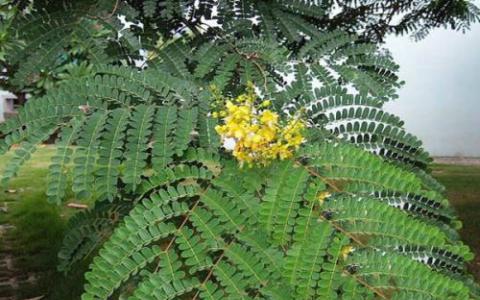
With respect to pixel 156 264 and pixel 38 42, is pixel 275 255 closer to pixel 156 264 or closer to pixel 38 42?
pixel 156 264

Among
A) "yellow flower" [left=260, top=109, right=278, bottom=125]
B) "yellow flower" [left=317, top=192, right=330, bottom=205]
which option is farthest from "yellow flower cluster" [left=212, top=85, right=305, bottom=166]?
"yellow flower" [left=317, top=192, right=330, bottom=205]

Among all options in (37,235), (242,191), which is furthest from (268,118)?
(37,235)

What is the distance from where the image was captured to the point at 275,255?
3.95 feet

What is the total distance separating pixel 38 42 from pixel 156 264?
1.08m

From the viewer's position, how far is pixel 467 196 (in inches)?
247

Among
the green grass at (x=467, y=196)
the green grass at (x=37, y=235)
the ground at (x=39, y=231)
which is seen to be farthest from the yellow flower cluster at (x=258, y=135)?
the green grass at (x=467, y=196)

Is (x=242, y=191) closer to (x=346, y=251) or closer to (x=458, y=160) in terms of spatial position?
(x=346, y=251)

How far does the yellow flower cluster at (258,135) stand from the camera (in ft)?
4.39

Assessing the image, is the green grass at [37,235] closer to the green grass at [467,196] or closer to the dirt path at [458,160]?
the green grass at [467,196]

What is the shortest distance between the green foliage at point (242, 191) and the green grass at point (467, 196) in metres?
3.24

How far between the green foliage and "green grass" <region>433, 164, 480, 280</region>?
3236mm

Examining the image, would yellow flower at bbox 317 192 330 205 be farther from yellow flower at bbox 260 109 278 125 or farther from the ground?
the ground

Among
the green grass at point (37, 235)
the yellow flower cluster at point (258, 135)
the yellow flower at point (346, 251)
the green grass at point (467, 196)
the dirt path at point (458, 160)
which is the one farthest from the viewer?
the dirt path at point (458, 160)

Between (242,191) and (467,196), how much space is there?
5.52m
